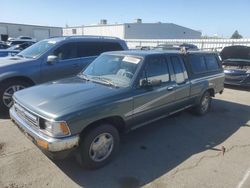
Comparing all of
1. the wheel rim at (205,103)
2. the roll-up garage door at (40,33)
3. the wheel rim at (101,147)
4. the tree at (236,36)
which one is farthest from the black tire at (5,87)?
the tree at (236,36)

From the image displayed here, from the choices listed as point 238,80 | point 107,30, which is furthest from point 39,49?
point 107,30

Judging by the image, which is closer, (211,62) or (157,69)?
(157,69)

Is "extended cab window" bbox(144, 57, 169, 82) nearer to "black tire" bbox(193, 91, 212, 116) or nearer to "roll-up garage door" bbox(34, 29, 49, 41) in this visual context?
"black tire" bbox(193, 91, 212, 116)

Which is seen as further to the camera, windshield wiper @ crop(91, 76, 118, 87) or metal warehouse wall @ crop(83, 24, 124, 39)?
metal warehouse wall @ crop(83, 24, 124, 39)

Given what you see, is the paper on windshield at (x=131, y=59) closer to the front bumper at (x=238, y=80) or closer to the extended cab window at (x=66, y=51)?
the extended cab window at (x=66, y=51)

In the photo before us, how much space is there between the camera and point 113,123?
12.3 ft

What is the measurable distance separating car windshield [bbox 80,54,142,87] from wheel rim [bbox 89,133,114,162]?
35.0 inches

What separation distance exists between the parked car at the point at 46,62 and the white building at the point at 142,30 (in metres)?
33.2

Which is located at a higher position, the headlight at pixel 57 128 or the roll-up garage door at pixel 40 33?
the roll-up garage door at pixel 40 33

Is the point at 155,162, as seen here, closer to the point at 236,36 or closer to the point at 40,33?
the point at 40,33

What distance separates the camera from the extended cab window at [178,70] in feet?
15.9

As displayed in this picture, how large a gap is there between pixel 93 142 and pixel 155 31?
135ft

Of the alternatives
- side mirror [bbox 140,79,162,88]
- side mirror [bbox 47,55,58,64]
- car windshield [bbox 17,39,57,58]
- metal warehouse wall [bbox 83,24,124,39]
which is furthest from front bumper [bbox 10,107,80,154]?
metal warehouse wall [bbox 83,24,124,39]

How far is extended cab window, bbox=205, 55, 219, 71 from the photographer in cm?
614
